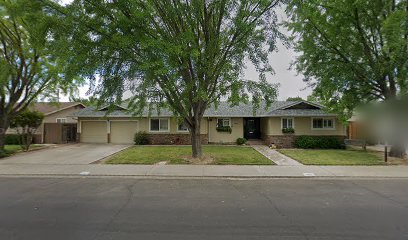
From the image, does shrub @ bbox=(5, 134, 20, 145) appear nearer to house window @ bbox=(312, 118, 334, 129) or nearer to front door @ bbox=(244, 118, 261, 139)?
front door @ bbox=(244, 118, 261, 139)

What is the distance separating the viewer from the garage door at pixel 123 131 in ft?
77.0

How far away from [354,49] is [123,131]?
18740 mm

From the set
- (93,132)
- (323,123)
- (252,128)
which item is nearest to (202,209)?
(323,123)

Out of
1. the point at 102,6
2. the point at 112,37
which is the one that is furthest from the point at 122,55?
the point at 102,6

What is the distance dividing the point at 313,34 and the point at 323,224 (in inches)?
520

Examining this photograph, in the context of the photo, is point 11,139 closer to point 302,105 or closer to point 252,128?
point 252,128

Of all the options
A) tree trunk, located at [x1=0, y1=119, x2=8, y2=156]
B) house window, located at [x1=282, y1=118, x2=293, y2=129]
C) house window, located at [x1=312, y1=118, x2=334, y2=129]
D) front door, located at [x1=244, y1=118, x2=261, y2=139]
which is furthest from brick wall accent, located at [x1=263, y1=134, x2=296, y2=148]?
tree trunk, located at [x1=0, y1=119, x2=8, y2=156]

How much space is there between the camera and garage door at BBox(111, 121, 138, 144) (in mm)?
23469

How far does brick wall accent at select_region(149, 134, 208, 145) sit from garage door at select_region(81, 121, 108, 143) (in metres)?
4.61

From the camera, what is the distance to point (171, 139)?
22.5 metres

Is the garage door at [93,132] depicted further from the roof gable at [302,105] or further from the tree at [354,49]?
the tree at [354,49]

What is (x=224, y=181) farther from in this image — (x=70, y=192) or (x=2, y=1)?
(x=2, y=1)

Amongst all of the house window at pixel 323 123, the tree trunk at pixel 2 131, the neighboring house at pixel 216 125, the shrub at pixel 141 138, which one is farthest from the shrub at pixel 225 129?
the tree trunk at pixel 2 131

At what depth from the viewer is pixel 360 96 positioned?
1611cm
